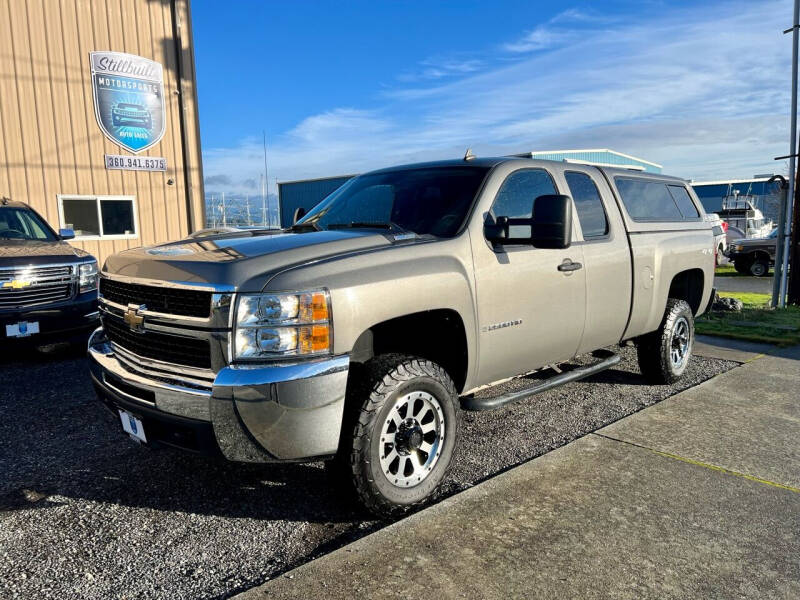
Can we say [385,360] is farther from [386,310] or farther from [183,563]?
[183,563]

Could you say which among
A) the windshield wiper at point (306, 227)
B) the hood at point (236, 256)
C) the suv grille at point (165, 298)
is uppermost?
the windshield wiper at point (306, 227)

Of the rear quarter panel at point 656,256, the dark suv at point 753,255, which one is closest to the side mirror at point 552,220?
the rear quarter panel at point 656,256

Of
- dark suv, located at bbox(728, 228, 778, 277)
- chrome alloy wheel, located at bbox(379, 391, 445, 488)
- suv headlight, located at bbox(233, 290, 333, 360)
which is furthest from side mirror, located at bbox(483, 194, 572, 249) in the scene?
dark suv, located at bbox(728, 228, 778, 277)

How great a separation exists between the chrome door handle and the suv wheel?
1619cm

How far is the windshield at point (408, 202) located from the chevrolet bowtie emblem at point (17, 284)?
3886mm

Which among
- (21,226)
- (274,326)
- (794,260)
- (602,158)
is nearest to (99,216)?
(21,226)

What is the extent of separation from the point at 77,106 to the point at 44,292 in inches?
272

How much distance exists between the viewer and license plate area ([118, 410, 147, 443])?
2.96 metres

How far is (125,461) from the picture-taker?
3.78 metres

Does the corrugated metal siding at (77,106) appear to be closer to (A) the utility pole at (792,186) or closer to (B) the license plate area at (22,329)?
(B) the license plate area at (22,329)

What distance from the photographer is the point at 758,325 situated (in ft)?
26.7

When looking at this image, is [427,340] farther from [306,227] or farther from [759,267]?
[759,267]

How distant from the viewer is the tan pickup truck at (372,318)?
8.64 feet

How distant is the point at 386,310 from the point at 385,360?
10.7 inches
